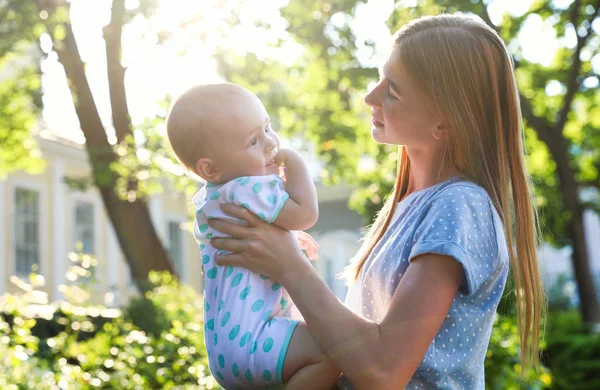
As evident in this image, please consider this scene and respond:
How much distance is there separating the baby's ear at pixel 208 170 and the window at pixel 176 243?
25.2 meters

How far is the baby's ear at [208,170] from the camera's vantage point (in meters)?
2.32

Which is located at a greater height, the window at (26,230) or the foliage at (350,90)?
the foliage at (350,90)

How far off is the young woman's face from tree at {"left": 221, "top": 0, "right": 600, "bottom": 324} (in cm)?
838

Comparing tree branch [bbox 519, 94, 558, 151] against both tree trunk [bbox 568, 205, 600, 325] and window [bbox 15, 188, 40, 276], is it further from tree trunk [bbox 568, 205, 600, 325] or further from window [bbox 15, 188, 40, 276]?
window [bbox 15, 188, 40, 276]

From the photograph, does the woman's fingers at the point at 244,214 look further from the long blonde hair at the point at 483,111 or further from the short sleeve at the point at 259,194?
the long blonde hair at the point at 483,111

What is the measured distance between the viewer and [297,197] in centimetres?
231

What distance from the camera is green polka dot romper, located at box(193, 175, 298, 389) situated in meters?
2.04

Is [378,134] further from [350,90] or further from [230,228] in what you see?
[350,90]

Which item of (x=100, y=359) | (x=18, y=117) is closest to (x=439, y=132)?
(x=100, y=359)

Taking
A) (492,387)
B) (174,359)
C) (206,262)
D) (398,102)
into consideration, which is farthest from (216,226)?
(492,387)

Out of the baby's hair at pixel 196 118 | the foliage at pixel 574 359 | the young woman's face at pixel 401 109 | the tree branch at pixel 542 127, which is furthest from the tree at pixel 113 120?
the young woman's face at pixel 401 109

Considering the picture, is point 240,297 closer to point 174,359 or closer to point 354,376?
point 354,376

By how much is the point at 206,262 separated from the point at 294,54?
11.6m

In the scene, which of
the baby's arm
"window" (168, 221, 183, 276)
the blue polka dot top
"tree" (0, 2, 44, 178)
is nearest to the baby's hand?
the baby's arm
